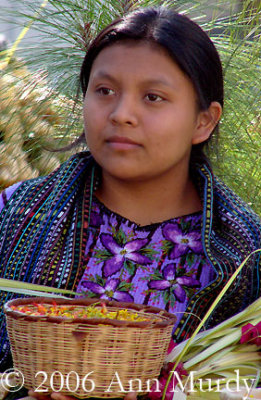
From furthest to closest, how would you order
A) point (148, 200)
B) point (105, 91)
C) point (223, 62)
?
1. point (223, 62)
2. point (148, 200)
3. point (105, 91)

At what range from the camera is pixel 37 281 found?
1668mm

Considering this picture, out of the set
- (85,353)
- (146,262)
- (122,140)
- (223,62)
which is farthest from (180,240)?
(223,62)

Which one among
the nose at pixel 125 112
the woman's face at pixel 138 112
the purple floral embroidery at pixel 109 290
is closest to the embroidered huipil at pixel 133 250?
the purple floral embroidery at pixel 109 290

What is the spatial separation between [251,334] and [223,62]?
1171 millimetres

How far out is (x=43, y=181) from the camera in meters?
1.83

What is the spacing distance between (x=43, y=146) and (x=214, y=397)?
1338mm

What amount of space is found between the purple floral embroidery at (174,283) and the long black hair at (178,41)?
43 centimetres

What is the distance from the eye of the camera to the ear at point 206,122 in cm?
180

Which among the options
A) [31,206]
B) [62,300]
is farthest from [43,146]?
[62,300]

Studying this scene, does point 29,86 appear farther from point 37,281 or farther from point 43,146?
point 37,281

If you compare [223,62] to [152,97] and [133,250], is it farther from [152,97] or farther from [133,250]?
[133,250]

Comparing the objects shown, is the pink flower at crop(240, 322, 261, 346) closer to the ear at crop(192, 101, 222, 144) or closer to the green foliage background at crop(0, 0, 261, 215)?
the ear at crop(192, 101, 222, 144)

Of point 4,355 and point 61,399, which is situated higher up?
point 61,399

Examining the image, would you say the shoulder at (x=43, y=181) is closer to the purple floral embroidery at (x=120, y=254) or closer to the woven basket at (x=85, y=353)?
the purple floral embroidery at (x=120, y=254)
